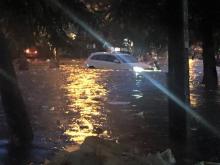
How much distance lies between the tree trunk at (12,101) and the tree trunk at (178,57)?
8.09 ft

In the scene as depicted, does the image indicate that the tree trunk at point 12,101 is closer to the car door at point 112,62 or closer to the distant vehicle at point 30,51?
the distant vehicle at point 30,51

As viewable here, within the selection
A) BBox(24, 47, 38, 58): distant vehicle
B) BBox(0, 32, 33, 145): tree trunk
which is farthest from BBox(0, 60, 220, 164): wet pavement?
BBox(24, 47, 38, 58): distant vehicle

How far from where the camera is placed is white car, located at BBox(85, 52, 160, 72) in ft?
135

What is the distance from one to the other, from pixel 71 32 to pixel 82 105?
583 cm

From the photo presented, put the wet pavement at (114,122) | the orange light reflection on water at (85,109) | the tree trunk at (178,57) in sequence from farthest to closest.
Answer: the orange light reflection on water at (85,109)
the wet pavement at (114,122)
the tree trunk at (178,57)

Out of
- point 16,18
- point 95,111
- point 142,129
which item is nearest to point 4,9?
point 16,18

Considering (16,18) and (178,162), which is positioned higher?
(16,18)

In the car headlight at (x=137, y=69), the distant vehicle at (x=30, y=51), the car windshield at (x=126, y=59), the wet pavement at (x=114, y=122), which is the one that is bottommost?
the car headlight at (x=137, y=69)

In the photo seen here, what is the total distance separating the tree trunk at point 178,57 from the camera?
899 centimetres

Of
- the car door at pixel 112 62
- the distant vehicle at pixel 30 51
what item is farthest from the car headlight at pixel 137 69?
the distant vehicle at pixel 30 51

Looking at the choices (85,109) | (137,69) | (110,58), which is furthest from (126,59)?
(85,109)

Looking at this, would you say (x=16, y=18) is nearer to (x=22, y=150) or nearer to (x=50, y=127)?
(x=22, y=150)

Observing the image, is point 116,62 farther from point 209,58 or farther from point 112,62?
point 209,58

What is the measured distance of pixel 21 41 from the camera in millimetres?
10234
